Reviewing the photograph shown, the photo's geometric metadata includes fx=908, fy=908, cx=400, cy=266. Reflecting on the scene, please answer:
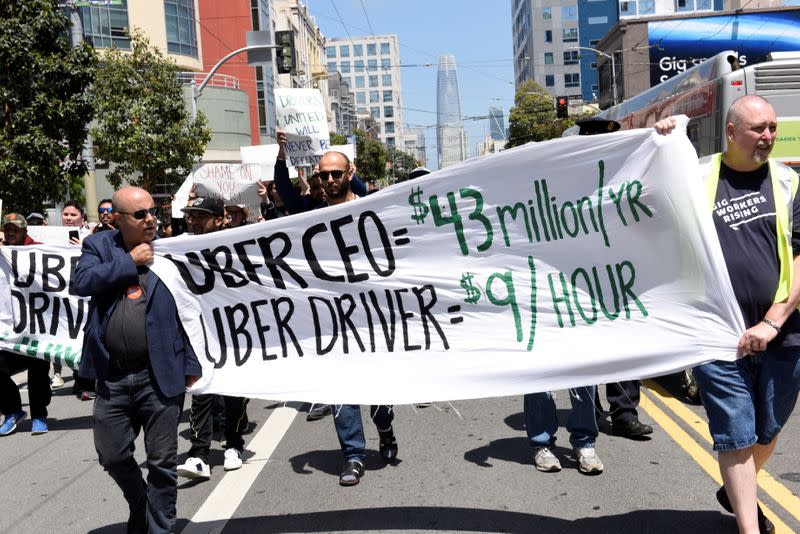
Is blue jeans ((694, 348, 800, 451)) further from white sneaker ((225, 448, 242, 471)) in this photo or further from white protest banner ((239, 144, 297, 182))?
white protest banner ((239, 144, 297, 182))

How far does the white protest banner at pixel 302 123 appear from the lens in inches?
413

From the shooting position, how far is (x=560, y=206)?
469 centimetres

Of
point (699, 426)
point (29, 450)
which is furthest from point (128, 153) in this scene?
point (699, 426)

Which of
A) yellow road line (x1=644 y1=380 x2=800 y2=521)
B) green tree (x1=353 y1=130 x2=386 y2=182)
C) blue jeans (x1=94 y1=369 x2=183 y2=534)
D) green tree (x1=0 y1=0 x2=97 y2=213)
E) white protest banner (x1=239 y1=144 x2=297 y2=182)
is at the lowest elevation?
yellow road line (x1=644 y1=380 x2=800 y2=521)

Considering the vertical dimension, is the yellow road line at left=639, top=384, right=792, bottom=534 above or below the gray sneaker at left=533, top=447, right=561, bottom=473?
below

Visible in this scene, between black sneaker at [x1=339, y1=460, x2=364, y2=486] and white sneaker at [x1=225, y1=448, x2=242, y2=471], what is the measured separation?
35.0 inches

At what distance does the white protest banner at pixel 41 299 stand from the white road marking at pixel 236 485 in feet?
5.39

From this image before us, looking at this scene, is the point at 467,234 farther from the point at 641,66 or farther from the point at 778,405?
the point at 641,66

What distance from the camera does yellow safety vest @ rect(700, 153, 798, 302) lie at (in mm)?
4035

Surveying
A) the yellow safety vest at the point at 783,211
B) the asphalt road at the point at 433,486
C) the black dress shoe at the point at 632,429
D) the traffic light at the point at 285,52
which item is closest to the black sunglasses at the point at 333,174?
the asphalt road at the point at 433,486

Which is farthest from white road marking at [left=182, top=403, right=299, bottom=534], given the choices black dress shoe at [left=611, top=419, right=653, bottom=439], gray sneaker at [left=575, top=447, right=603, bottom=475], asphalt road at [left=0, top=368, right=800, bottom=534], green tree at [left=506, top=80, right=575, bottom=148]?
green tree at [left=506, top=80, right=575, bottom=148]

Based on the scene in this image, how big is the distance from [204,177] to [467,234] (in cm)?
784

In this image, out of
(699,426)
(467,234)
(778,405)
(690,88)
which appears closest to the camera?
(778,405)

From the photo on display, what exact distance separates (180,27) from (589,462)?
47.1 m
